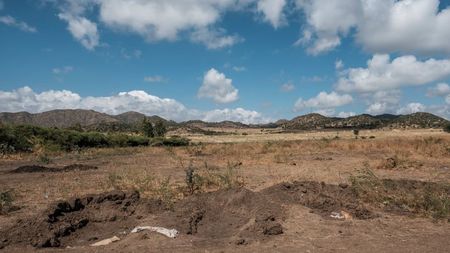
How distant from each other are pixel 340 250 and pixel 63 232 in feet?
17.4

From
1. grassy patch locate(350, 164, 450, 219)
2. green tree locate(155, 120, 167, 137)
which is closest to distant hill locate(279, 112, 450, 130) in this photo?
green tree locate(155, 120, 167, 137)

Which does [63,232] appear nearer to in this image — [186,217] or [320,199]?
[186,217]

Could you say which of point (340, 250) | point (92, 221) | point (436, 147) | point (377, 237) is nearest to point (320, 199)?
point (377, 237)

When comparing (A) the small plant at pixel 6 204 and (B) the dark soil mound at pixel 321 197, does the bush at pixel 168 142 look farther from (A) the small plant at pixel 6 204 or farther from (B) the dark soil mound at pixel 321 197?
(B) the dark soil mound at pixel 321 197

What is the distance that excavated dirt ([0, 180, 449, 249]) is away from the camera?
881 cm

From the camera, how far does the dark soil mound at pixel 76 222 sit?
28.1ft

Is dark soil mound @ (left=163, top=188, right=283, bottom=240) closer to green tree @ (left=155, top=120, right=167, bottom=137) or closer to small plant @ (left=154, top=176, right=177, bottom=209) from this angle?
small plant @ (left=154, top=176, right=177, bottom=209)

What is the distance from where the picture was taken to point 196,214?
400 inches

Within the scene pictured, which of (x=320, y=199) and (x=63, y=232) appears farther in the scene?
(x=320, y=199)

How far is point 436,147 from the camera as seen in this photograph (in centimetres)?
2816

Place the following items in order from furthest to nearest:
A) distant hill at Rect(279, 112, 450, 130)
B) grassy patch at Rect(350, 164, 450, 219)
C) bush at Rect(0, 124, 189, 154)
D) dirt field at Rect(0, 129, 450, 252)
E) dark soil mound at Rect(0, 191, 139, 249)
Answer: distant hill at Rect(279, 112, 450, 130), bush at Rect(0, 124, 189, 154), grassy patch at Rect(350, 164, 450, 219), dark soil mound at Rect(0, 191, 139, 249), dirt field at Rect(0, 129, 450, 252)

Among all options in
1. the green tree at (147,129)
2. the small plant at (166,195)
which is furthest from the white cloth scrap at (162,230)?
the green tree at (147,129)

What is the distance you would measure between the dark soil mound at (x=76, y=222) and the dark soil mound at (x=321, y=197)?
12.0ft

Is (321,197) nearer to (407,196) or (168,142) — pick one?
(407,196)
